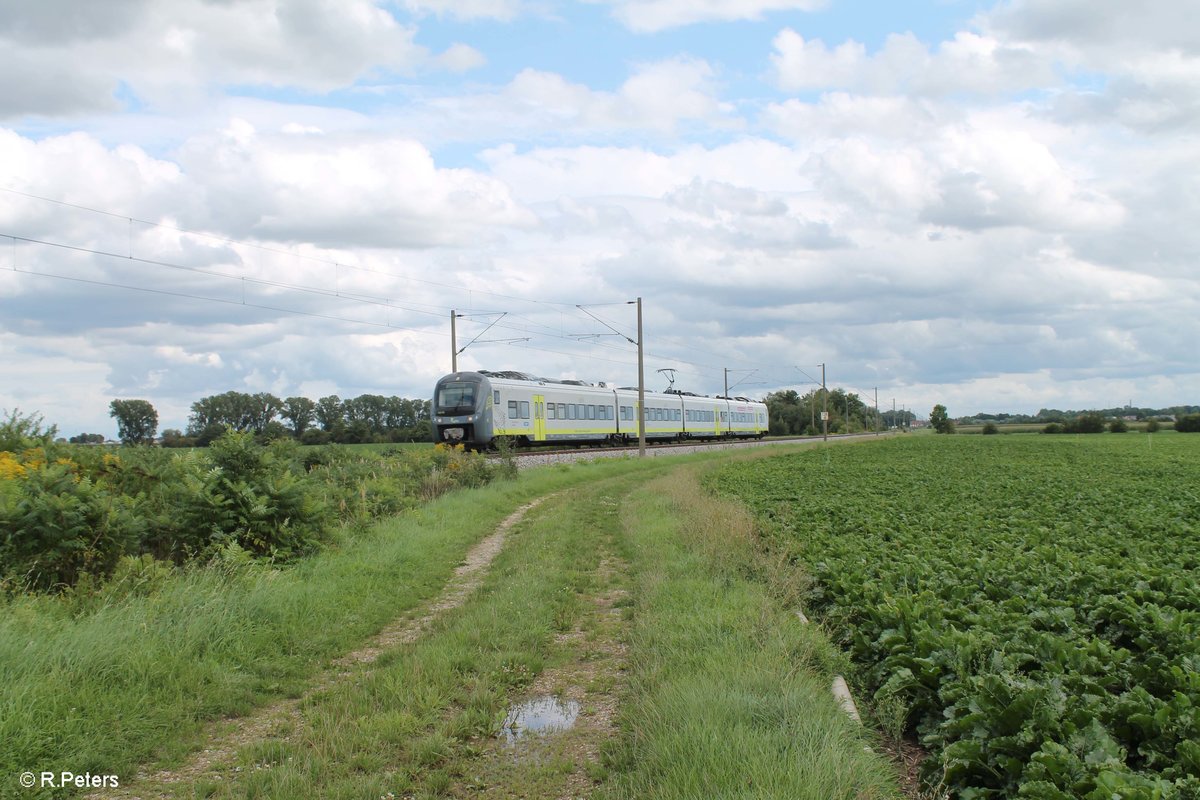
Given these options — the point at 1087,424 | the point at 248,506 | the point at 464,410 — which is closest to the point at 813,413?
the point at 1087,424

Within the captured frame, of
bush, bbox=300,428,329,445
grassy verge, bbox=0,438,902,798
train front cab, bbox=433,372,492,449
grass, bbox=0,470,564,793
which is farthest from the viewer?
bush, bbox=300,428,329,445

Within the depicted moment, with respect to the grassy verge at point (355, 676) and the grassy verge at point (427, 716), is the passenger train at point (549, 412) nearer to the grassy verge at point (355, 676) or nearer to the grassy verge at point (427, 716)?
the grassy verge at point (355, 676)

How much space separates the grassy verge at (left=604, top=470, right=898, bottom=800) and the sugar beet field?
0.49 meters

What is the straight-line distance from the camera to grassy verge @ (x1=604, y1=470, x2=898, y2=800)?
4094 millimetres

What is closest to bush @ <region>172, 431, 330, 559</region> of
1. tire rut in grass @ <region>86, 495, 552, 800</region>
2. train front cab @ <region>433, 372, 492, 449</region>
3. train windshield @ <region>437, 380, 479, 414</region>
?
tire rut in grass @ <region>86, 495, 552, 800</region>

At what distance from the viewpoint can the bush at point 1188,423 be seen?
83.7 metres

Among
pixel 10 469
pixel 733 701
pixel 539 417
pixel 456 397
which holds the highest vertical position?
pixel 456 397

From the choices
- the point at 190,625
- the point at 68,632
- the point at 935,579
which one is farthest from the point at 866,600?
the point at 68,632

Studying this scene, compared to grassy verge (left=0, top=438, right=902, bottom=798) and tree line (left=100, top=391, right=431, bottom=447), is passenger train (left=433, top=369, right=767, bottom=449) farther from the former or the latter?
grassy verge (left=0, top=438, right=902, bottom=798)

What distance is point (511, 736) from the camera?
5.27 m

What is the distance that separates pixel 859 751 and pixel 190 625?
16.8 ft

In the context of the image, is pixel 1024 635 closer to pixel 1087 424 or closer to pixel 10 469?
pixel 10 469

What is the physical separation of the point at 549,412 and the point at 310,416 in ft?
92.1

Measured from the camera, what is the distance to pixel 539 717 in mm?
5629
